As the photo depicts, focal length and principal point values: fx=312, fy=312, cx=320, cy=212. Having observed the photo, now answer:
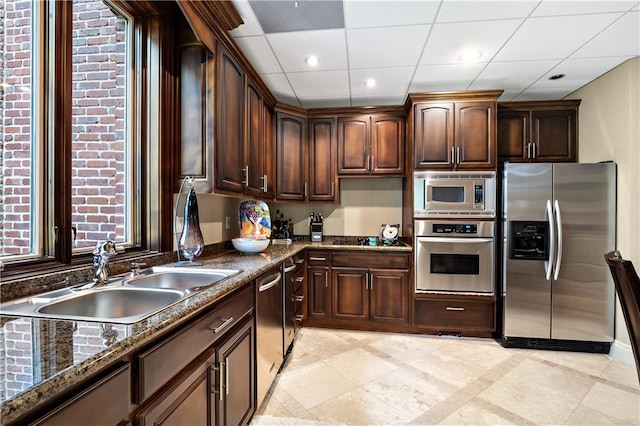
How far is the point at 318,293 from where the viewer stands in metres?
3.33

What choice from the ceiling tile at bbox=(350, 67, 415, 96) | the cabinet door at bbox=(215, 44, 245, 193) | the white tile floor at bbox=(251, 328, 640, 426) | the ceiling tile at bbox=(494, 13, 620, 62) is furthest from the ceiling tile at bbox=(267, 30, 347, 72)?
the white tile floor at bbox=(251, 328, 640, 426)

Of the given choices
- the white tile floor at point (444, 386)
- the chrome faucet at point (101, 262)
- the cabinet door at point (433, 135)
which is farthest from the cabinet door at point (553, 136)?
the chrome faucet at point (101, 262)

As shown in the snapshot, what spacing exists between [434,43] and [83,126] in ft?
7.77

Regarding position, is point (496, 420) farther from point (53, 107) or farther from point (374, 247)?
point (53, 107)

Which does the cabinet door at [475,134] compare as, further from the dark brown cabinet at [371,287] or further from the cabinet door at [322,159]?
the cabinet door at [322,159]

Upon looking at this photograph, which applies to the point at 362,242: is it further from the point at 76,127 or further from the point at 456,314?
the point at 76,127

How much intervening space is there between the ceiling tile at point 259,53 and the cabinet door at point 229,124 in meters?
0.15

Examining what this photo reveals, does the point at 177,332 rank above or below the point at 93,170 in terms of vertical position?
below

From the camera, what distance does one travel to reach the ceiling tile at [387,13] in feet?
6.25

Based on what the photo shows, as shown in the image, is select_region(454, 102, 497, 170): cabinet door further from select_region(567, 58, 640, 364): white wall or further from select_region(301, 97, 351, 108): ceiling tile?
select_region(301, 97, 351, 108): ceiling tile

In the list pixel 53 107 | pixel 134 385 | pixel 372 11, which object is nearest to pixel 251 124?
pixel 372 11

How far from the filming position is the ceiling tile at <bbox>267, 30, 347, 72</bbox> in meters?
→ 2.24

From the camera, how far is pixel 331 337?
10.2ft

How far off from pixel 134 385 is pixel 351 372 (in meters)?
1.91
